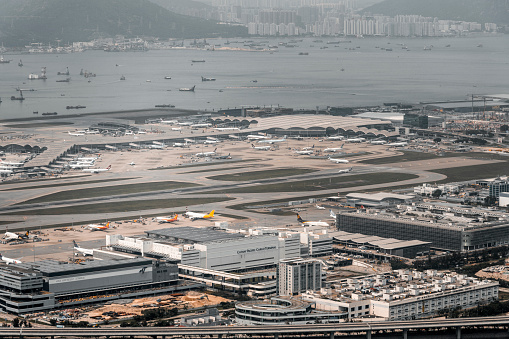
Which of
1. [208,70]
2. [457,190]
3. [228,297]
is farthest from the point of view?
[208,70]

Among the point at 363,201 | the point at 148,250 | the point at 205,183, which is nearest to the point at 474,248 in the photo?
the point at 363,201

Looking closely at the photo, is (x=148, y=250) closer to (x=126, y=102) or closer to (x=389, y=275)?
(x=389, y=275)

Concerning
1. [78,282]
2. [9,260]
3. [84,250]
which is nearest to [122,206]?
[84,250]

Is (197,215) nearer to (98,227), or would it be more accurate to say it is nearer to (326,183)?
(98,227)

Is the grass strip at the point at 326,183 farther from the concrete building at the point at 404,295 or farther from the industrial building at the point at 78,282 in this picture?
the concrete building at the point at 404,295

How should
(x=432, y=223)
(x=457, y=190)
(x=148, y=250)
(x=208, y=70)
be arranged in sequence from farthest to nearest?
1. (x=208, y=70)
2. (x=457, y=190)
3. (x=432, y=223)
4. (x=148, y=250)

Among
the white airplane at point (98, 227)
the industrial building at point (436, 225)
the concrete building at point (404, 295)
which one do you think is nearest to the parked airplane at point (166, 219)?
the white airplane at point (98, 227)
